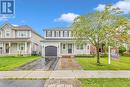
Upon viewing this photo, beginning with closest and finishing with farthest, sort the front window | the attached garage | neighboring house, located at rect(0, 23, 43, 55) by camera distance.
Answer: the attached garage < neighboring house, located at rect(0, 23, 43, 55) < the front window

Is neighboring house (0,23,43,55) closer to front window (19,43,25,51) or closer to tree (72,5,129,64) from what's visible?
front window (19,43,25,51)

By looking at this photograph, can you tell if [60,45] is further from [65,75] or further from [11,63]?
[65,75]

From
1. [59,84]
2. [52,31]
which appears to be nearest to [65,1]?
[52,31]

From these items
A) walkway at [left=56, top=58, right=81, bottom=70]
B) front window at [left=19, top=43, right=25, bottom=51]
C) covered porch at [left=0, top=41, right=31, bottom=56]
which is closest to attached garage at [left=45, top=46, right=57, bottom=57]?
covered porch at [left=0, top=41, right=31, bottom=56]

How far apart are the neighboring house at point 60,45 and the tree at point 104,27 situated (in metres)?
20.4

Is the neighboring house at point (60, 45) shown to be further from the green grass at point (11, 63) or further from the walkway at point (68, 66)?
the walkway at point (68, 66)

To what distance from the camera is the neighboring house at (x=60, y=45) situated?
4541 cm

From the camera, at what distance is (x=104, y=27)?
22.4 meters

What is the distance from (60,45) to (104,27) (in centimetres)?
2454

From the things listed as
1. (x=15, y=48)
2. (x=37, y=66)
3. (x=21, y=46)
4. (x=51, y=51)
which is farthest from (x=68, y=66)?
(x=15, y=48)

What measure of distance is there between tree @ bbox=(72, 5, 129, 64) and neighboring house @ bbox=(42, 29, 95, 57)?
20399mm

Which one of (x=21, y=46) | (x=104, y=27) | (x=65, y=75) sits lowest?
(x=65, y=75)

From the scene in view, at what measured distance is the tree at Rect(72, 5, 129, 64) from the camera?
2203 centimetres

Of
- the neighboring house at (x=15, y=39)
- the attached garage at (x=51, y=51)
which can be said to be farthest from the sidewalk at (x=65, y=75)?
the neighboring house at (x=15, y=39)
